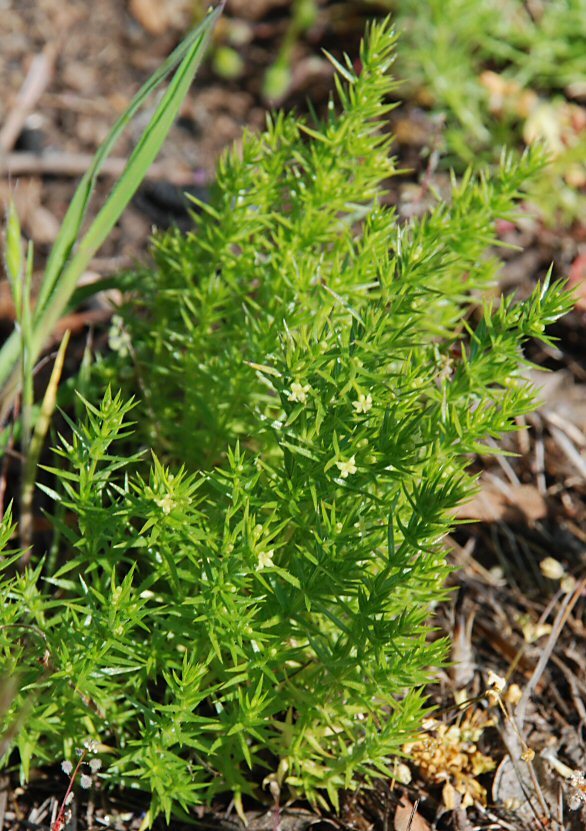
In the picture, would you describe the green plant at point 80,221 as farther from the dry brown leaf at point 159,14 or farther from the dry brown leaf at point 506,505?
the dry brown leaf at point 159,14

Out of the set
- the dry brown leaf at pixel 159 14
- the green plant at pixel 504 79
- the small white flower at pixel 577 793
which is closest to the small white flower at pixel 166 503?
the small white flower at pixel 577 793

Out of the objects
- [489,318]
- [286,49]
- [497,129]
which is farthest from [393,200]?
[489,318]

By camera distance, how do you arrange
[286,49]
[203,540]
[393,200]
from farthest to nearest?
[286,49], [393,200], [203,540]

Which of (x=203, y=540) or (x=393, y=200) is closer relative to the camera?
(x=203, y=540)

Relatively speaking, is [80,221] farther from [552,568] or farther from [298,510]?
[552,568]

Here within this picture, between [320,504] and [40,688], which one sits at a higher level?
[320,504]

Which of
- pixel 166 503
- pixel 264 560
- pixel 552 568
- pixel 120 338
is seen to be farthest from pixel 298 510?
pixel 552 568

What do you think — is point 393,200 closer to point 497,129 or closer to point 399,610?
point 497,129

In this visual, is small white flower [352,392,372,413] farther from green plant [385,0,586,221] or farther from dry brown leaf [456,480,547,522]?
green plant [385,0,586,221]
